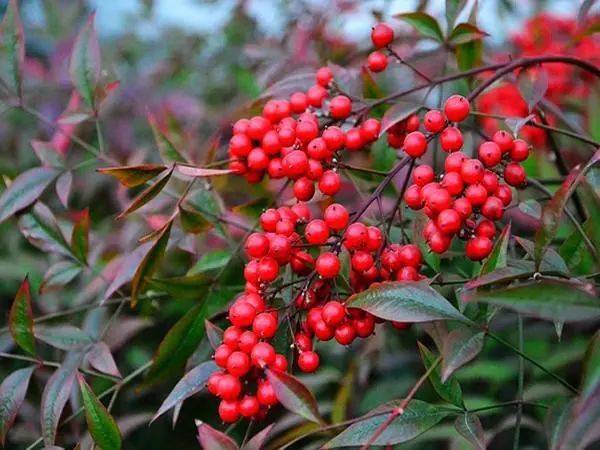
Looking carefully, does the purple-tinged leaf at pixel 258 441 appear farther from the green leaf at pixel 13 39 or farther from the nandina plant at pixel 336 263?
the green leaf at pixel 13 39

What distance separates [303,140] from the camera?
2.54ft

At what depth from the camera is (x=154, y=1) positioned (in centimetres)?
218

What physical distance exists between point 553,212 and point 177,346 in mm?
455

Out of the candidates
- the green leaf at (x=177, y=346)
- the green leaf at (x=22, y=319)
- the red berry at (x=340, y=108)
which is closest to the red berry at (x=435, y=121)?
the red berry at (x=340, y=108)

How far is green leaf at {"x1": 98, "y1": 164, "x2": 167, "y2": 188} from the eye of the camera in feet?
2.43

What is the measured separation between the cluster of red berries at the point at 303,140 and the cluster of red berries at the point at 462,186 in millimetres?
80

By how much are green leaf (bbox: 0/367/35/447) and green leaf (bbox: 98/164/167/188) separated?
0.28 meters

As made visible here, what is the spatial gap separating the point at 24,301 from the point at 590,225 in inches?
23.4

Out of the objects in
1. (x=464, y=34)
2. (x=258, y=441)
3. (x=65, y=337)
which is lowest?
(x=65, y=337)

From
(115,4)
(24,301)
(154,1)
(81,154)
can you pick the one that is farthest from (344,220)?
(115,4)

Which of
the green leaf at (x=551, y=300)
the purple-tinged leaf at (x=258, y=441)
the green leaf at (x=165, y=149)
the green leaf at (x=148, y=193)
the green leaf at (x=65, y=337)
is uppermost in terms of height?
the green leaf at (x=551, y=300)

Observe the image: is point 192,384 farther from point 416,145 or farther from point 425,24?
point 425,24

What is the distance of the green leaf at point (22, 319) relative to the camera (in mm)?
834

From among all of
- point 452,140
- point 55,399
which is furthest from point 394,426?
point 55,399
